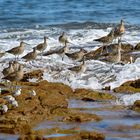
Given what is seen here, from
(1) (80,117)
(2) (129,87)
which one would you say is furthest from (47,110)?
(2) (129,87)

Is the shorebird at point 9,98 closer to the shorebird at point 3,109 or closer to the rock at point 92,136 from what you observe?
the shorebird at point 3,109

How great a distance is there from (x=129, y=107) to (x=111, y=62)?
17.8 ft

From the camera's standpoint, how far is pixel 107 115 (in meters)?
10.6

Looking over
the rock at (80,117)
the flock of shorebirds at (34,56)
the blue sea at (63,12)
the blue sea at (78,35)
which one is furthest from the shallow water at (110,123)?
the blue sea at (63,12)

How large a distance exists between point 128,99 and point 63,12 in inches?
863

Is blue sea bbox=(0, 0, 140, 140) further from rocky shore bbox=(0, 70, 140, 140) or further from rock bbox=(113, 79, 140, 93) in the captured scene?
rock bbox=(113, 79, 140, 93)

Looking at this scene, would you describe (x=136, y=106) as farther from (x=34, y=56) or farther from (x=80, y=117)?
(x=34, y=56)

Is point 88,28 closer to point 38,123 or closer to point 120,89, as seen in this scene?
point 120,89

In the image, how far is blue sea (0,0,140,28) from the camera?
3023cm

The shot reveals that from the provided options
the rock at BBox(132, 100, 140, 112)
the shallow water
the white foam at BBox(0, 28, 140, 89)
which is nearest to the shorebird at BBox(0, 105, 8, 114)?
the shallow water

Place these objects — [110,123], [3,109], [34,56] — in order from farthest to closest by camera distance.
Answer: [34,56] < [3,109] < [110,123]

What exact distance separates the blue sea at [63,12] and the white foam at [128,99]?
52.3 ft

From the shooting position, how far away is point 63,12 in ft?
110

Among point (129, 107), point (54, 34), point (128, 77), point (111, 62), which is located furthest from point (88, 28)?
point (129, 107)
